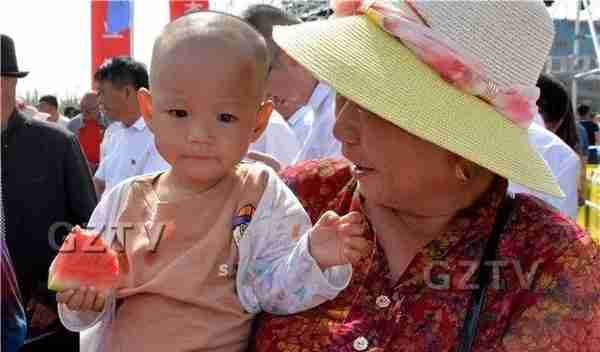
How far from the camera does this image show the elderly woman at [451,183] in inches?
71.4

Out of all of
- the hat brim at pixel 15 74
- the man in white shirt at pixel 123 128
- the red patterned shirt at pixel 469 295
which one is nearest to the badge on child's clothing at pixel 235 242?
the red patterned shirt at pixel 469 295

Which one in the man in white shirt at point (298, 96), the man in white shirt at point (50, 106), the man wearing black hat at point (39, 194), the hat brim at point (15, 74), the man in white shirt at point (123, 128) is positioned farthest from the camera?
the man in white shirt at point (50, 106)

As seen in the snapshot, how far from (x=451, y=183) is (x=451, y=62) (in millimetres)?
312

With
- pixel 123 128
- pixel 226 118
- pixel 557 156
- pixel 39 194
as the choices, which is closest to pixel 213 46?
pixel 226 118

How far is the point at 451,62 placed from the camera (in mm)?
1854

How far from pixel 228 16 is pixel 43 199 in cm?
239

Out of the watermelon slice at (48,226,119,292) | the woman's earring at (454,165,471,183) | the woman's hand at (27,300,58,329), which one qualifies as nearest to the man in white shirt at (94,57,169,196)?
the woman's hand at (27,300,58,329)

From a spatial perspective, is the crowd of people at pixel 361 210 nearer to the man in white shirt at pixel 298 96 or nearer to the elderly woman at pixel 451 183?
the elderly woman at pixel 451 183

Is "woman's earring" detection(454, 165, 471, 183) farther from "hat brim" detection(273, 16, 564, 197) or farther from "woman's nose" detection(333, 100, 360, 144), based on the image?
"woman's nose" detection(333, 100, 360, 144)

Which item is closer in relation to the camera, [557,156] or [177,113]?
[177,113]

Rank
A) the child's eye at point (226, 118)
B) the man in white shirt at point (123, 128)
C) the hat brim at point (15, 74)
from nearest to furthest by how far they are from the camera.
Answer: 1. the child's eye at point (226, 118)
2. the hat brim at point (15, 74)
3. the man in white shirt at point (123, 128)

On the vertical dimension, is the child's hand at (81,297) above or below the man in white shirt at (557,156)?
above

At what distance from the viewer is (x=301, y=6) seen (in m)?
9.37

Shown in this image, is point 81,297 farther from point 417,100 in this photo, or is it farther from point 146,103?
point 417,100
